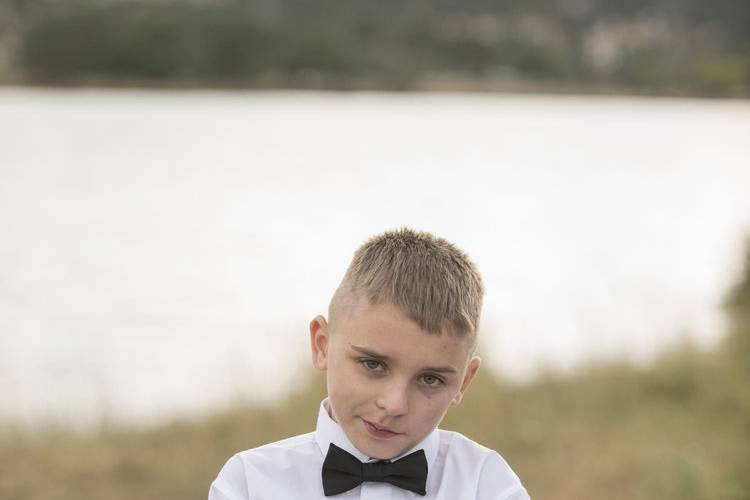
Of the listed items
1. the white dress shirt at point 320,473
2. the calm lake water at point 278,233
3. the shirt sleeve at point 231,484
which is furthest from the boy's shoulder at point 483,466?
the calm lake water at point 278,233

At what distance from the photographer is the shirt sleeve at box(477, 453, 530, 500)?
1992mm

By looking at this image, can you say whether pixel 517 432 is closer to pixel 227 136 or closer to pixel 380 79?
pixel 227 136

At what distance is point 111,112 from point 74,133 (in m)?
8.52

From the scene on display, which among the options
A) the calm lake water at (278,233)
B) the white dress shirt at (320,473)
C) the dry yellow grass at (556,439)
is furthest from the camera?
the calm lake water at (278,233)

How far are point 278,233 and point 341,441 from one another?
21963 millimetres

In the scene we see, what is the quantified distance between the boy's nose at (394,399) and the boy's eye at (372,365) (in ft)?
0.14

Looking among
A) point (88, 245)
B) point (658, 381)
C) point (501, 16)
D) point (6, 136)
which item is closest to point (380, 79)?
point (501, 16)

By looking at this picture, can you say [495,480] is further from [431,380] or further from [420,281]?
[420,281]

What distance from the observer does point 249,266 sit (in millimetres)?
20047

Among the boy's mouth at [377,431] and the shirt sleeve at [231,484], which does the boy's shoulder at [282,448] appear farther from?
the boy's mouth at [377,431]

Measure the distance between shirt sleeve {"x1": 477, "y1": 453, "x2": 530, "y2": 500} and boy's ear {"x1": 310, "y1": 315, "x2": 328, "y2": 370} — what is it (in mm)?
365

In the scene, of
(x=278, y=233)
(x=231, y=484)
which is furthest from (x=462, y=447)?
(x=278, y=233)

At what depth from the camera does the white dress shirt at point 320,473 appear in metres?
1.94

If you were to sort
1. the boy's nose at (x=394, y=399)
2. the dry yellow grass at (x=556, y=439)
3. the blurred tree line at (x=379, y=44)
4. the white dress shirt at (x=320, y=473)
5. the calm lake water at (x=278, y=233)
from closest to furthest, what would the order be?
the boy's nose at (x=394, y=399) → the white dress shirt at (x=320, y=473) → the dry yellow grass at (x=556, y=439) → the calm lake water at (x=278, y=233) → the blurred tree line at (x=379, y=44)
